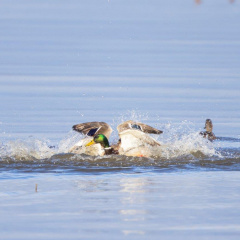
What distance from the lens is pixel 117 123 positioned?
1789cm

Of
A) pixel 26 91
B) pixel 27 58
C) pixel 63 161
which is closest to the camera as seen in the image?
pixel 63 161

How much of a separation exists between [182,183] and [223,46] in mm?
20684

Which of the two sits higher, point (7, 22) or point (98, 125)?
point (7, 22)

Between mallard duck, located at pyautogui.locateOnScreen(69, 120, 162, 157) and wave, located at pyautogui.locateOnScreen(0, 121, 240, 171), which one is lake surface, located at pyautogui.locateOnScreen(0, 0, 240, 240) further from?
mallard duck, located at pyautogui.locateOnScreen(69, 120, 162, 157)

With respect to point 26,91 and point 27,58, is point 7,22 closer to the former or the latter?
point 27,58

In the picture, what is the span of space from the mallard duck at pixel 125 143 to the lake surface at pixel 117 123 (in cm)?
26

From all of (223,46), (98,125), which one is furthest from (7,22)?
(98,125)

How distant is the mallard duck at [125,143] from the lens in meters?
14.2

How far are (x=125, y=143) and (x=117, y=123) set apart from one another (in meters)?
3.48

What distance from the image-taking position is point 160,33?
37.5 metres

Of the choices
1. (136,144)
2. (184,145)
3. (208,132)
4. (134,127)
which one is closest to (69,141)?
(134,127)

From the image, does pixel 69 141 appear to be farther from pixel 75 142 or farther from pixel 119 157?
pixel 119 157

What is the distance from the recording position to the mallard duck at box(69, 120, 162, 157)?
14.2 m

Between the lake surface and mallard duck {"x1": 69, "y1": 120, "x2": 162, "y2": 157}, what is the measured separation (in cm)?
26
